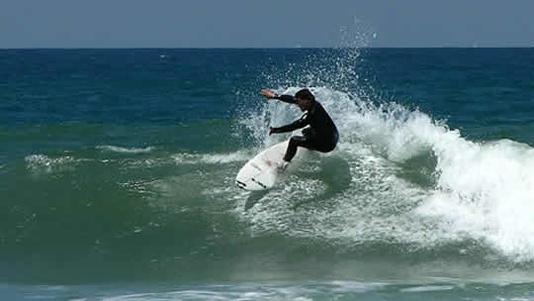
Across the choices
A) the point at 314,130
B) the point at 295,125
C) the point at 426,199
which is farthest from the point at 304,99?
the point at 426,199

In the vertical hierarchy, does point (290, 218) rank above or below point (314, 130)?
below

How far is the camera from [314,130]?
12.4 m

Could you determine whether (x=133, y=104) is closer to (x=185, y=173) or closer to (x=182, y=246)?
(x=185, y=173)

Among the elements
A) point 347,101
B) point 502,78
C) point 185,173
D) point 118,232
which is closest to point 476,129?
point 347,101

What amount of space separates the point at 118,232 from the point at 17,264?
61.3 inches

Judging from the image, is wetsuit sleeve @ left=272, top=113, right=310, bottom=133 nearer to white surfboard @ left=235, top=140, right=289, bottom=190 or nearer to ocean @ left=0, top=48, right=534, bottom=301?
white surfboard @ left=235, top=140, right=289, bottom=190

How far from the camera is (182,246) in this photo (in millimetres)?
11938

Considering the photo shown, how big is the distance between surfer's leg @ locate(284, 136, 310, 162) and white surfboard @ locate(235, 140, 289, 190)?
0.25 metres

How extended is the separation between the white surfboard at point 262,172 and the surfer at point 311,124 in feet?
1.52

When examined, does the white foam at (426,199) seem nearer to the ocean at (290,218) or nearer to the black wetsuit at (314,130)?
the ocean at (290,218)

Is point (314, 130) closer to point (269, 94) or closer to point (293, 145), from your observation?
point (293, 145)

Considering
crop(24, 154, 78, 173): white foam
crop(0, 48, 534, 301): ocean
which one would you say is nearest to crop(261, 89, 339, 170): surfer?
crop(0, 48, 534, 301): ocean

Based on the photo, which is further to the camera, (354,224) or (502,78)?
(502,78)

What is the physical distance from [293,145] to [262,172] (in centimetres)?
56
